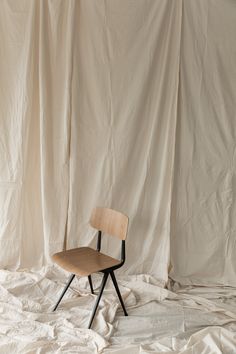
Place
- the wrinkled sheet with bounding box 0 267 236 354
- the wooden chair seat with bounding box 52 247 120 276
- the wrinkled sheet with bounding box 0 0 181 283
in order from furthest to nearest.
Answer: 1. the wrinkled sheet with bounding box 0 0 181 283
2. the wooden chair seat with bounding box 52 247 120 276
3. the wrinkled sheet with bounding box 0 267 236 354

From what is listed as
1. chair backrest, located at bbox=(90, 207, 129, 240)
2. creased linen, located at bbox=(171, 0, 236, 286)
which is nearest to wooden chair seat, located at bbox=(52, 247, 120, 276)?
chair backrest, located at bbox=(90, 207, 129, 240)

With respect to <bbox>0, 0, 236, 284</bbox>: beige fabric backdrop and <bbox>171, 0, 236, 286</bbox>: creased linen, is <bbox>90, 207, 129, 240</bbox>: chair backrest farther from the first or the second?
<bbox>171, 0, 236, 286</bbox>: creased linen

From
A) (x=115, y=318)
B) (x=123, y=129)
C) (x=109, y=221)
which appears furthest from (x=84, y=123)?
(x=115, y=318)

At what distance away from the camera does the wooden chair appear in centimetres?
187

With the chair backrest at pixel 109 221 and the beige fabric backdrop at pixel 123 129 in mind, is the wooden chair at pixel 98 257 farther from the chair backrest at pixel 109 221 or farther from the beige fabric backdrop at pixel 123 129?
the beige fabric backdrop at pixel 123 129

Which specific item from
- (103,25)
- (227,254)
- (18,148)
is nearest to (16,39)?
(103,25)

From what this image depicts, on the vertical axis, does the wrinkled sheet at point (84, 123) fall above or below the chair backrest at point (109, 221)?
Result: above

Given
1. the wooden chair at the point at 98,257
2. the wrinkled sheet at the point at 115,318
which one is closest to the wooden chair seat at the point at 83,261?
the wooden chair at the point at 98,257

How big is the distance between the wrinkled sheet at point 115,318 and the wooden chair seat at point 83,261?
302 millimetres

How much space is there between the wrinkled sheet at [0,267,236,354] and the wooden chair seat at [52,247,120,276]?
30cm

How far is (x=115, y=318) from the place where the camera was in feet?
6.51

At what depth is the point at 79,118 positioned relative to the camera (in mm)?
2277

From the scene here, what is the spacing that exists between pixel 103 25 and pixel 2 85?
0.80 meters

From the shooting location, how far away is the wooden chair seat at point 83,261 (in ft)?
6.05
